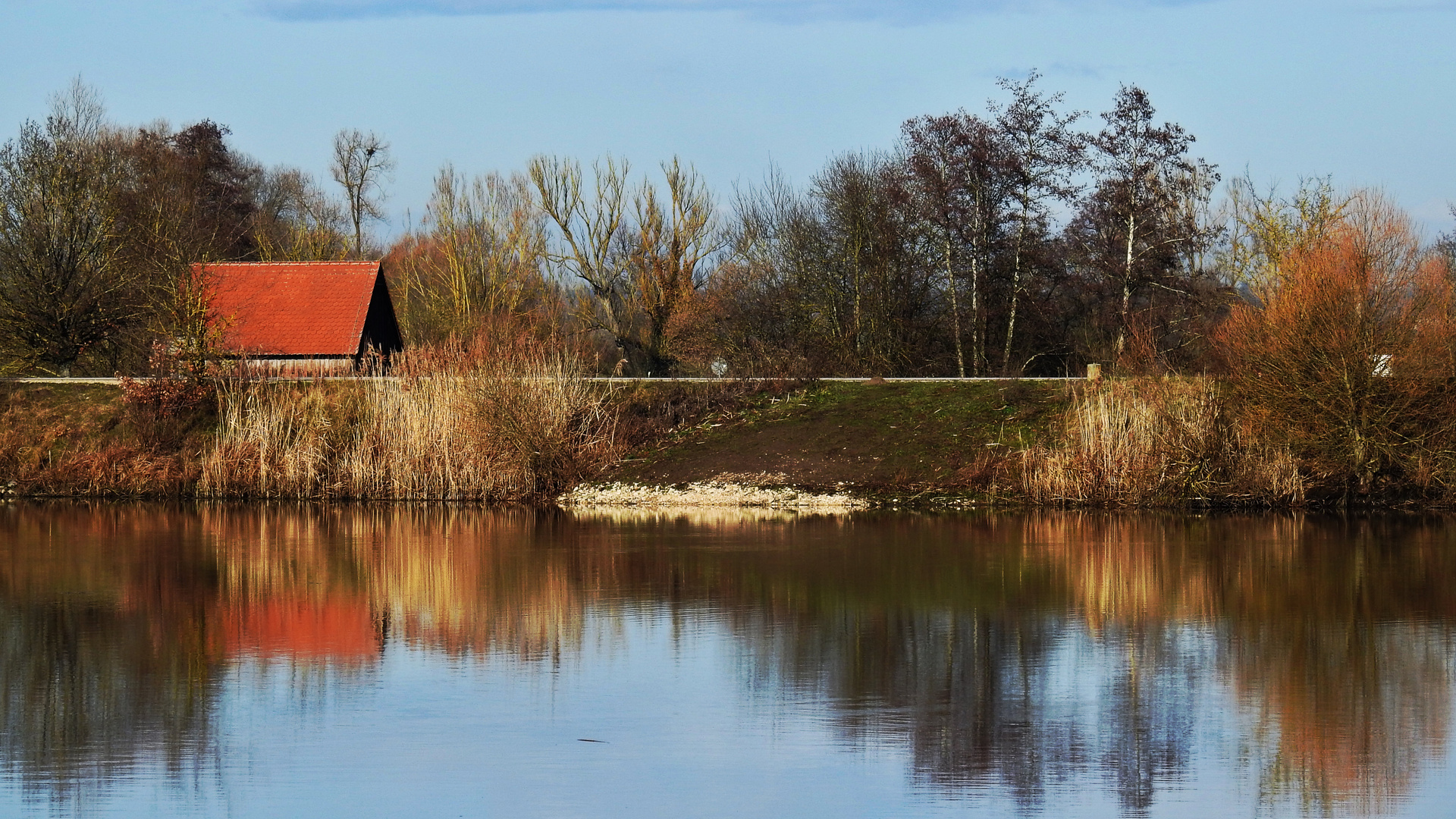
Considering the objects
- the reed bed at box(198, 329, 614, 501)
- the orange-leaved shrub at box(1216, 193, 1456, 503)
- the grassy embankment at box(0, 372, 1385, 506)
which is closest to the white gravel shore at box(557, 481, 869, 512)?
the grassy embankment at box(0, 372, 1385, 506)

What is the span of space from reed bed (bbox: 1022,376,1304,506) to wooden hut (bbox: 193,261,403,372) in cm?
1854

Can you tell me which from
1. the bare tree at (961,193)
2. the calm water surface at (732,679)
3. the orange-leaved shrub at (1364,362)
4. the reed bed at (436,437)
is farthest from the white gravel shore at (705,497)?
the bare tree at (961,193)

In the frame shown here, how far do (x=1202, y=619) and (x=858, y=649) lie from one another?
366cm

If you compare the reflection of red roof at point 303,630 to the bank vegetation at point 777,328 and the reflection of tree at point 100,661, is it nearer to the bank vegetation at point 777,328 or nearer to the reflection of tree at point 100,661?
the reflection of tree at point 100,661

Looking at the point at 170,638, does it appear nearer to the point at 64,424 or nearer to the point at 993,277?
the point at 64,424

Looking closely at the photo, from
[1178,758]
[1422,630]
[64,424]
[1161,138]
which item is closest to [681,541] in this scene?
[1422,630]

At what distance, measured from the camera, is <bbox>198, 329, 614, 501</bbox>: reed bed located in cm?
2527

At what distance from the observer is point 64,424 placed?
29.4 metres

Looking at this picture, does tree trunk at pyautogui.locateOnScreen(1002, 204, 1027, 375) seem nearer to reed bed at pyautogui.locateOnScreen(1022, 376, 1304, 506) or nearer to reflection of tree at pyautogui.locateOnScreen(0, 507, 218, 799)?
reed bed at pyautogui.locateOnScreen(1022, 376, 1304, 506)

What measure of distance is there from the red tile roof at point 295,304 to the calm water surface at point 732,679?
1701 centimetres

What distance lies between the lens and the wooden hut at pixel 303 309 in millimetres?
35125

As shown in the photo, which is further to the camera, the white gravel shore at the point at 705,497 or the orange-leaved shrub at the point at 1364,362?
the white gravel shore at the point at 705,497

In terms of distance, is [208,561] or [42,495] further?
[42,495]

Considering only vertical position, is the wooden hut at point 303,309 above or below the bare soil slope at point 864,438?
above
